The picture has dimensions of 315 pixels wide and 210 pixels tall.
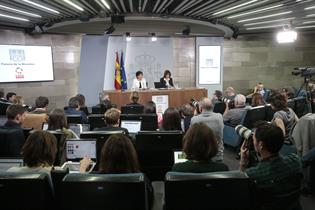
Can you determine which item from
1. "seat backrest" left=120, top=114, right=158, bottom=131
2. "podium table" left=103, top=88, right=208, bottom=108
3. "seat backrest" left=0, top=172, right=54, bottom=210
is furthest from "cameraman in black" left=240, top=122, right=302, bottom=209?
"podium table" left=103, top=88, right=208, bottom=108

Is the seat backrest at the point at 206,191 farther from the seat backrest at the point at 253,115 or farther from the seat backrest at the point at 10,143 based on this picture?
the seat backrest at the point at 253,115

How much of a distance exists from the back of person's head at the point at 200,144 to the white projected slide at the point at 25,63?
25.2ft

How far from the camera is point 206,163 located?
2336 mm

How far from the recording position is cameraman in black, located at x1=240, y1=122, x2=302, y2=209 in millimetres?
2121

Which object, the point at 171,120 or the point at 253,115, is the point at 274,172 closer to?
the point at 171,120

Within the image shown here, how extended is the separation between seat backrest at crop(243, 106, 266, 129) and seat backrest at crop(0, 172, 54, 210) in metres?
4.38

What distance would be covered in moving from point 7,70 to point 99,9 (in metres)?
3.17

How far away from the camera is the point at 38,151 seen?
2432 millimetres

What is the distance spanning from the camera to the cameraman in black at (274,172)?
2121 mm

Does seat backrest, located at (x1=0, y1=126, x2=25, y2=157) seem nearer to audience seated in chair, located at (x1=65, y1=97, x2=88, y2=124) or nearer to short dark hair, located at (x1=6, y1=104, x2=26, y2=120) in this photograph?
short dark hair, located at (x1=6, y1=104, x2=26, y2=120)

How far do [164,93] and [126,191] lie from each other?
22.0ft

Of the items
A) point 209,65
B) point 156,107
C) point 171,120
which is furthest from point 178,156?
point 209,65

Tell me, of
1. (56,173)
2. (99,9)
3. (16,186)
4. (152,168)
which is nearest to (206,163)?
(56,173)

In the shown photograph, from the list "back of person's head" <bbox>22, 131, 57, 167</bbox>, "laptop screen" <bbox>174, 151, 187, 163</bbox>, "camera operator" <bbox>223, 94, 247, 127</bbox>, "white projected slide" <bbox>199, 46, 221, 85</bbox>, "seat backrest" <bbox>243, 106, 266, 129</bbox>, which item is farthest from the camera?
"white projected slide" <bbox>199, 46, 221, 85</bbox>
